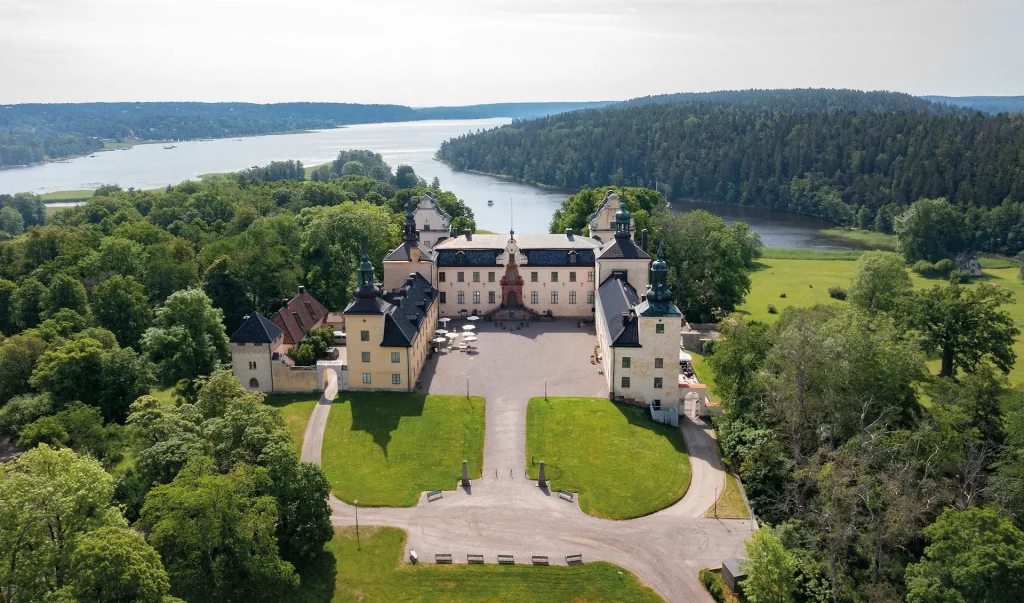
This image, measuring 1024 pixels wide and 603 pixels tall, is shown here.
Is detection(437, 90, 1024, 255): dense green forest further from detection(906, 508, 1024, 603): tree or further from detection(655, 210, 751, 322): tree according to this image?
detection(906, 508, 1024, 603): tree

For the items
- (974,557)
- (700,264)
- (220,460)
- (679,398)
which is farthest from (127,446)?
(700,264)

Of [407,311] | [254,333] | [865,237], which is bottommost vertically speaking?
[865,237]

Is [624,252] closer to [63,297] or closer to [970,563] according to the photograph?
[970,563]

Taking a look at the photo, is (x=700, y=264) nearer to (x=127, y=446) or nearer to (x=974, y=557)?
(x=974, y=557)

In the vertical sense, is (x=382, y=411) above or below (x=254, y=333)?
below

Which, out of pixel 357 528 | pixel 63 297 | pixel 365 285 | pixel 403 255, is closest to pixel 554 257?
pixel 403 255
